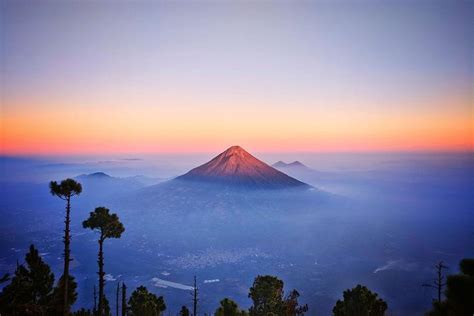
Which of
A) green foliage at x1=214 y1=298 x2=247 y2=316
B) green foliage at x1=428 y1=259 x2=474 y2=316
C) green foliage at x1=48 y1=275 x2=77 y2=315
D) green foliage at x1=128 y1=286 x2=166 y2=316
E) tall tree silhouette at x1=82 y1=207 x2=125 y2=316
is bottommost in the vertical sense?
green foliage at x1=128 y1=286 x2=166 y2=316

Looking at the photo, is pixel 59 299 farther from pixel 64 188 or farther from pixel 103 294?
pixel 64 188

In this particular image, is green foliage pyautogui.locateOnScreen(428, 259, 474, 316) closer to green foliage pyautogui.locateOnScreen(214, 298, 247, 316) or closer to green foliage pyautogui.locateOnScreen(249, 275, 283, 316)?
green foliage pyautogui.locateOnScreen(214, 298, 247, 316)

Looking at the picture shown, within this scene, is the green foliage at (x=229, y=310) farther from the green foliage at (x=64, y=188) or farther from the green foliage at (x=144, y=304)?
the green foliage at (x=64, y=188)

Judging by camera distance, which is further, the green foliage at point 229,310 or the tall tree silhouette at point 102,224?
the green foliage at point 229,310

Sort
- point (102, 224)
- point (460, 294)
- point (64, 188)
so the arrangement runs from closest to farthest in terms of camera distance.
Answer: point (460, 294)
point (64, 188)
point (102, 224)

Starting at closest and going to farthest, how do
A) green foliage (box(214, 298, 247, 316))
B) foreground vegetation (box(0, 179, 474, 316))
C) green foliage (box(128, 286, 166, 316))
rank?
foreground vegetation (box(0, 179, 474, 316)) < green foliage (box(214, 298, 247, 316)) < green foliage (box(128, 286, 166, 316))

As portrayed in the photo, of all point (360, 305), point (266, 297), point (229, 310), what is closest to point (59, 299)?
point (229, 310)

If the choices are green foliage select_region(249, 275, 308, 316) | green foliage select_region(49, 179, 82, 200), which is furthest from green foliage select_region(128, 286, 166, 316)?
green foliage select_region(49, 179, 82, 200)

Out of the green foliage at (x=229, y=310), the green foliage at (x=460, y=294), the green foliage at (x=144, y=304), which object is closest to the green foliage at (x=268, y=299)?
the green foliage at (x=229, y=310)

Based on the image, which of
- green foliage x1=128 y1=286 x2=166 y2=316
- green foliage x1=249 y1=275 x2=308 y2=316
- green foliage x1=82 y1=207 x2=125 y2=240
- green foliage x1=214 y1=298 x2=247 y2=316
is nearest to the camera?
green foliage x1=82 y1=207 x2=125 y2=240
